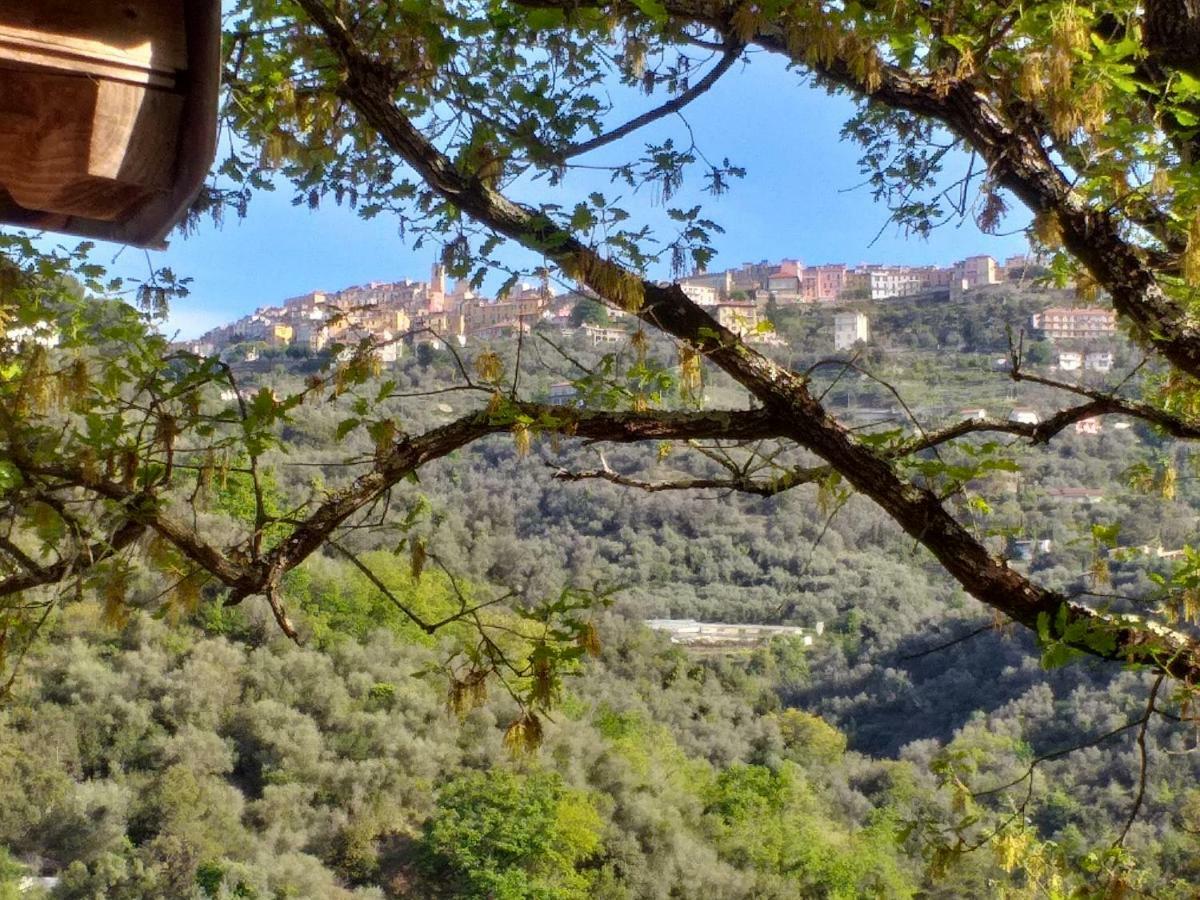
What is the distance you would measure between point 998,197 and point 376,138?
4.15 feet

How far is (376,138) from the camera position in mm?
2250

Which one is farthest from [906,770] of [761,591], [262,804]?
[262,804]

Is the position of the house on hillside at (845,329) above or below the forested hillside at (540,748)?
above

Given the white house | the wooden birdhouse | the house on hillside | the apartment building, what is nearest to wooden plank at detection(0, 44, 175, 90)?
the wooden birdhouse

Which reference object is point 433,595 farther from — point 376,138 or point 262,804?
point 376,138

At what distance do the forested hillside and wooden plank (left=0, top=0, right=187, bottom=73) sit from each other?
4.96 meters

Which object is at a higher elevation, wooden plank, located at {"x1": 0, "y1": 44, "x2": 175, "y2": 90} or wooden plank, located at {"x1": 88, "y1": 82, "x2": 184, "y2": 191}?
wooden plank, located at {"x1": 0, "y1": 44, "x2": 175, "y2": 90}

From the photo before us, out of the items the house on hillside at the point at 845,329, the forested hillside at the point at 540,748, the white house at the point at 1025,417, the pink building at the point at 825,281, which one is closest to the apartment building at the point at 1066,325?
the forested hillside at the point at 540,748

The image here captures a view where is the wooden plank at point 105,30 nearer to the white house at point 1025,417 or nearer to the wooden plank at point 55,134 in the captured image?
the wooden plank at point 55,134

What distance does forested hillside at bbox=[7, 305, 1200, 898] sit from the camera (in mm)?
8703

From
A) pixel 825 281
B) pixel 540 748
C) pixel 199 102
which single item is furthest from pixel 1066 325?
pixel 199 102

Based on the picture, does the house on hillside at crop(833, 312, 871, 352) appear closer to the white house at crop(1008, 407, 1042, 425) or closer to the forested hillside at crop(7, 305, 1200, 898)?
the forested hillside at crop(7, 305, 1200, 898)

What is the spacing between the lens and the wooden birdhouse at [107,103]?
0.46 meters

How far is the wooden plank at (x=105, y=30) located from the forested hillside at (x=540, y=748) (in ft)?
16.3
